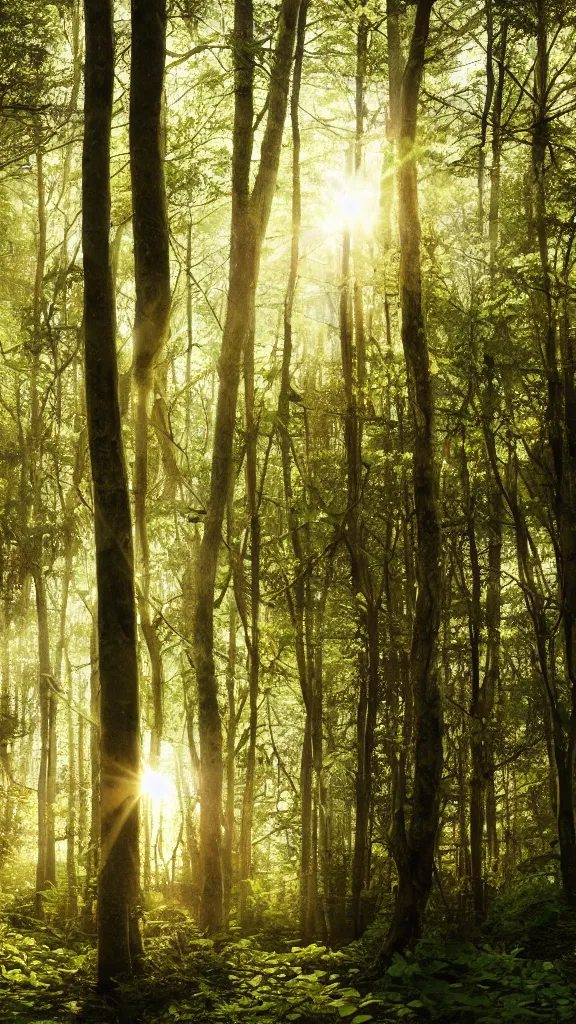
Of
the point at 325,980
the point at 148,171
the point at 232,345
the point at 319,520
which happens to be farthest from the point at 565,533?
the point at 148,171

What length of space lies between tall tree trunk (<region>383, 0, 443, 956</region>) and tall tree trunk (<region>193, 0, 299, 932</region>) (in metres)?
2.71

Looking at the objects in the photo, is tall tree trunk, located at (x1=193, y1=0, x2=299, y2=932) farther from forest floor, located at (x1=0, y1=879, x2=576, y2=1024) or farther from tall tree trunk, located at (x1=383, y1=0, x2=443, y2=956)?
tall tree trunk, located at (x1=383, y1=0, x2=443, y2=956)

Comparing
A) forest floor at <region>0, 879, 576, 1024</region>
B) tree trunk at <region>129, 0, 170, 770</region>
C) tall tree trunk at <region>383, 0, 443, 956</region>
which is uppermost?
tree trunk at <region>129, 0, 170, 770</region>

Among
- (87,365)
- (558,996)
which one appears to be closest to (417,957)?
(558,996)

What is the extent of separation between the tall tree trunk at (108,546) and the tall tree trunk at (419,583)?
6.14ft

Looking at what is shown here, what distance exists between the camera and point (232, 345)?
336 inches

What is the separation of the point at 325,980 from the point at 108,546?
3389 millimetres

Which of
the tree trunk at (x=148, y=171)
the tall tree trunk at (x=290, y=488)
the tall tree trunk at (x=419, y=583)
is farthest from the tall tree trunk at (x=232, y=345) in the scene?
the tall tree trunk at (x=419, y=583)

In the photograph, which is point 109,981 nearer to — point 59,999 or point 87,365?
point 59,999

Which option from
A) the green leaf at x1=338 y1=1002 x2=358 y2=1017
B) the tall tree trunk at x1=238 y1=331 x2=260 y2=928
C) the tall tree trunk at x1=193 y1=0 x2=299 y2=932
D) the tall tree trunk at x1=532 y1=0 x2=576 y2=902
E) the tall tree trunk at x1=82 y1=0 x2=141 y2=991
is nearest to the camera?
the green leaf at x1=338 y1=1002 x2=358 y2=1017

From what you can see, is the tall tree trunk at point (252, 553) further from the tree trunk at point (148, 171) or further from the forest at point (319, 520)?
the tree trunk at point (148, 171)

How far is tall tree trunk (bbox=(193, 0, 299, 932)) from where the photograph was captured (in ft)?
26.9

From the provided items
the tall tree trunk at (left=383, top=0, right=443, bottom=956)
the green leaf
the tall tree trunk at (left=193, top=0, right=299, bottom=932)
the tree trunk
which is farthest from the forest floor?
the tree trunk

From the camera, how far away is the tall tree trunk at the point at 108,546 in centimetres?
587
